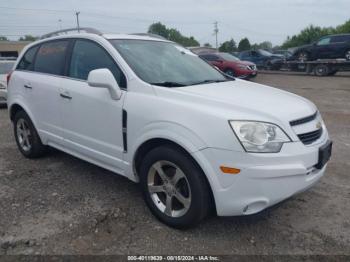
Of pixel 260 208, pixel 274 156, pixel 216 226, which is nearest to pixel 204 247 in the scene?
pixel 216 226

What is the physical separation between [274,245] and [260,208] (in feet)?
1.43

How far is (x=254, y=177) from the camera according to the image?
8.75 ft

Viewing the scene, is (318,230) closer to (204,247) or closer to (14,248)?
(204,247)

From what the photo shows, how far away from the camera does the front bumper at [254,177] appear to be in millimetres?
2668

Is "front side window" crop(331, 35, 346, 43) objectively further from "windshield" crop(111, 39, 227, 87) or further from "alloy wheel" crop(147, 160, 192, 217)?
"alloy wheel" crop(147, 160, 192, 217)

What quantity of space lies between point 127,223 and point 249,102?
1611mm

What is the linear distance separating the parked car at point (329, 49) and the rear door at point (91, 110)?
18.6m

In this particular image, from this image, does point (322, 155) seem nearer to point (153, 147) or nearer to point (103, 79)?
point (153, 147)

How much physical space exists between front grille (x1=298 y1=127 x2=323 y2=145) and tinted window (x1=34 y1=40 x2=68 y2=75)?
293cm

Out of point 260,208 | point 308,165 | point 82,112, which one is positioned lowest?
point 260,208

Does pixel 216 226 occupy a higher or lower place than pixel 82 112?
lower

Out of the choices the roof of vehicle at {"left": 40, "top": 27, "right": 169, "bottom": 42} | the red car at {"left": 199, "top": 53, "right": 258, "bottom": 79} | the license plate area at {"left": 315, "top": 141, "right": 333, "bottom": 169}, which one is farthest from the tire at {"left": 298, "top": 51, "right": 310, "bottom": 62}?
the license plate area at {"left": 315, "top": 141, "right": 333, "bottom": 169}

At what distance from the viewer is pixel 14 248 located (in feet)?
9.66

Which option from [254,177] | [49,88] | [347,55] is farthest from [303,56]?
[254,177]
